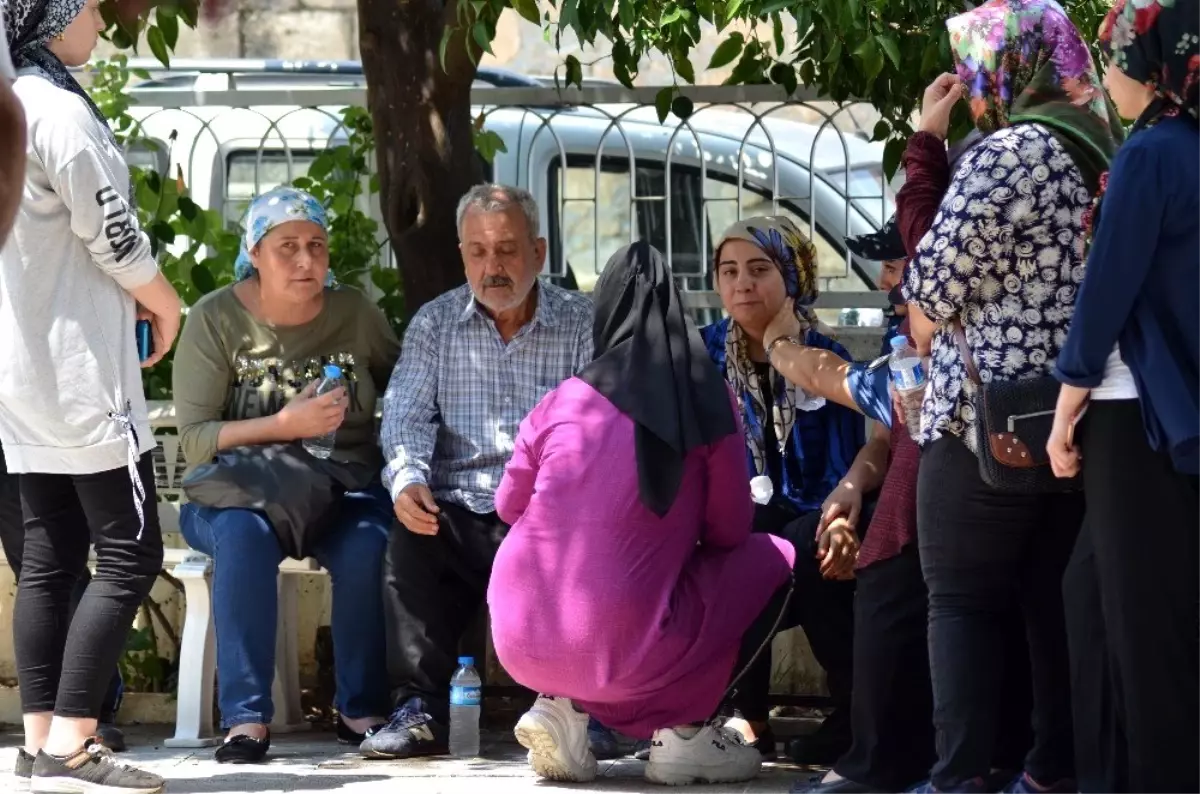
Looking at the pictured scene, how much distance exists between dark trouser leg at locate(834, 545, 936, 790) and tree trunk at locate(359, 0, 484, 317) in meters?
2.20

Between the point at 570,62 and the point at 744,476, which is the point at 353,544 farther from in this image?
the point at 570,62

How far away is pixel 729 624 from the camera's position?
4.87 meters

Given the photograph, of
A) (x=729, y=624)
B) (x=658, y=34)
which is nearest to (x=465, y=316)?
(x=658, y=34)

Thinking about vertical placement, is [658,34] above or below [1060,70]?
above

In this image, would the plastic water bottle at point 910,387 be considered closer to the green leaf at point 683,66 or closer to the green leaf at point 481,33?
the green leaf at point 481,33

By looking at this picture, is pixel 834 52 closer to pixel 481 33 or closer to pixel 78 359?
pixel 481 33

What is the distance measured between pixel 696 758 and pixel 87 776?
1473 millimetres

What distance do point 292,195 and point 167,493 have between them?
1002 millimetres

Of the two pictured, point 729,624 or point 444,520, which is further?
point 444,520

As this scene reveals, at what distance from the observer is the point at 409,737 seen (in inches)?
209

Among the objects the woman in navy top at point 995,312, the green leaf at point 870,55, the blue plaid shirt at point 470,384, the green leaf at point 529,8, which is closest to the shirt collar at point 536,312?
the blue plaid shirt at point 470,384

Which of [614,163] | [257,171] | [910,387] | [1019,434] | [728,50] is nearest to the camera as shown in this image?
[1019,434]

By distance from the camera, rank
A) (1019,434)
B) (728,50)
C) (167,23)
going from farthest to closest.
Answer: (728,50)
(167,23)
(1019,434)

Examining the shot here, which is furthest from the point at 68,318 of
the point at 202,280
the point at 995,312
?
the point at 995,312
